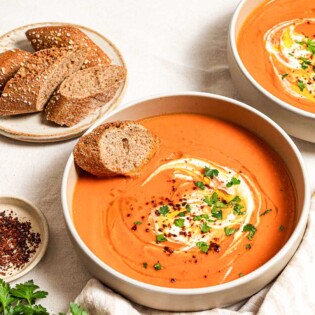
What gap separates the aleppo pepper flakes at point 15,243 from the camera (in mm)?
3199

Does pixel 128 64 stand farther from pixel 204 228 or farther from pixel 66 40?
pixel 204 228

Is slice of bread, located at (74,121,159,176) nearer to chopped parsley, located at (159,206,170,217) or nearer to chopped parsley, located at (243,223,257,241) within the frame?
chopped parsley, located at (159,206,170,217)

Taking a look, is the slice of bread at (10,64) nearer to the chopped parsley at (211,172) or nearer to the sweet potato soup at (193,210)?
the sweet potato soup at (193,210)

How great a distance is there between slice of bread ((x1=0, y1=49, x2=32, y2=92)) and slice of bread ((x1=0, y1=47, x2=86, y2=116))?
2.6 inches

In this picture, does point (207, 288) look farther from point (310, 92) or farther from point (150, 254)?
point (310, 92)

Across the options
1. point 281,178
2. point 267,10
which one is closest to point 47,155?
point 281,178

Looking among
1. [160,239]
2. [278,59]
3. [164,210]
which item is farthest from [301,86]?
[160,239]

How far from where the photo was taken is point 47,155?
11.8ft

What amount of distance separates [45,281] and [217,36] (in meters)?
1.74

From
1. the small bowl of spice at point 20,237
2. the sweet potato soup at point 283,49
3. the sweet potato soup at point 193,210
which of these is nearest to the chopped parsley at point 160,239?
the sweet potato soup at point 193,210

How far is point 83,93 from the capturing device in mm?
3602

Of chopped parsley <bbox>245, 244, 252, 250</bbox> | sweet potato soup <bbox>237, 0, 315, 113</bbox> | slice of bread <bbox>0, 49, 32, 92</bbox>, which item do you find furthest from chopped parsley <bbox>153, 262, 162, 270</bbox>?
slice of bread <bbox>0, 49, 32, 92</bbox>

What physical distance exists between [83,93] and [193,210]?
35.3 inches

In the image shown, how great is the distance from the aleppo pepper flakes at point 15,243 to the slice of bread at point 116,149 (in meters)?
0.40
